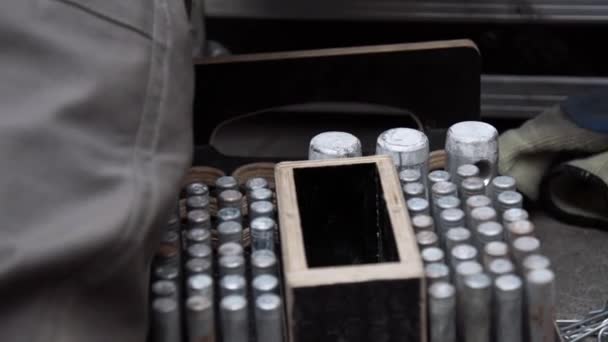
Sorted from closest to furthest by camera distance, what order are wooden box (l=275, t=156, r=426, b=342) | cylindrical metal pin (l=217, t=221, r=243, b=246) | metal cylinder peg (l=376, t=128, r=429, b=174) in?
1. wooden box (l=275, t=156, r=426, b=342)
2. cylindrical metal pin (l=217, t=221, r=243, b=246)
3. metal cylinder peg (l=376, t=128, r=429, b=174)

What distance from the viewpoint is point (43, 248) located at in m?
0.57

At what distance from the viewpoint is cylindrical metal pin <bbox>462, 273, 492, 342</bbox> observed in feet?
2.23

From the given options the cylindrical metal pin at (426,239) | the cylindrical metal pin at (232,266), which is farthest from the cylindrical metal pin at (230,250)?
the cylindrical metal pin at (426,239)

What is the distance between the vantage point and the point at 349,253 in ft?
2.71

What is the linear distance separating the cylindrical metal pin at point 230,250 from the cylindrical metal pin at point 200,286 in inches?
1.3

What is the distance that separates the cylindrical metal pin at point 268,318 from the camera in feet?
2.22

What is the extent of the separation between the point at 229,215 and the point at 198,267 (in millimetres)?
80

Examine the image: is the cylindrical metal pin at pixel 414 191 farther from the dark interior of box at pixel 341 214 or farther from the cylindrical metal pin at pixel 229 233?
the cylindrical metal pin at pixel 229 233

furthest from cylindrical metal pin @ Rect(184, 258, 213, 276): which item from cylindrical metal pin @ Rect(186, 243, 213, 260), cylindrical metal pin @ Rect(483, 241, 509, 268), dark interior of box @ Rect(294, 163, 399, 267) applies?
cylindrical metal pin @ Rect(483, 241, 509, 268)

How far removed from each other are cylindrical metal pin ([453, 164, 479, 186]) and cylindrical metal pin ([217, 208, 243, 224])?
19cm

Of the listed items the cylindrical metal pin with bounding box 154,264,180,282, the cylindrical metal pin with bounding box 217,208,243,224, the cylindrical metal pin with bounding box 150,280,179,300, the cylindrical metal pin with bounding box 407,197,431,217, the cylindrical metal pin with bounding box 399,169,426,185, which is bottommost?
the cylindrical metal pin with bounding box 150,280,179,300

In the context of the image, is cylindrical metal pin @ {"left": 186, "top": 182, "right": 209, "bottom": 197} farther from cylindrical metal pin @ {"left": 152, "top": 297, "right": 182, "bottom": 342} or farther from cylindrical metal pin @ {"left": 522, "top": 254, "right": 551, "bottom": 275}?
cylindrical metal pin @ {"left": 522, "top": 254, "right": 551, "bottom": 275}

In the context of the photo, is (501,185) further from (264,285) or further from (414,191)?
(264,285)

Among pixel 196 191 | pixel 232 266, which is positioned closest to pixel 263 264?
pixel 232 266
